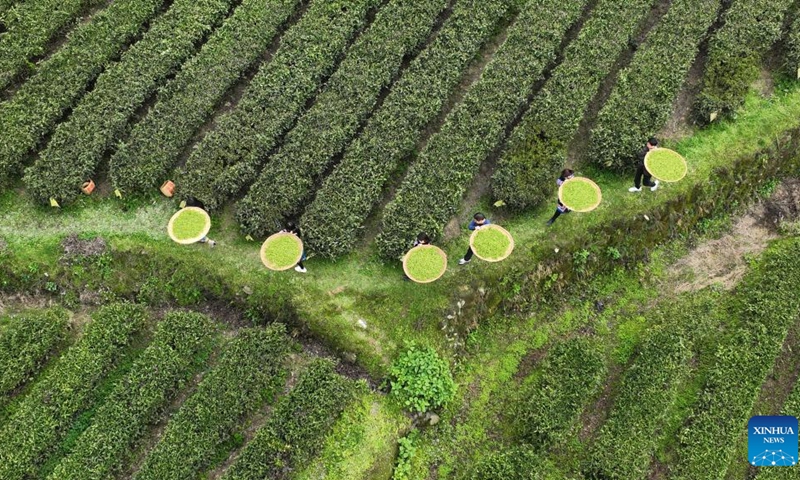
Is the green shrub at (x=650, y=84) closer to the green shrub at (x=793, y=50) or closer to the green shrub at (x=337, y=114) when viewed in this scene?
the green shrub at (x=793, y=50)

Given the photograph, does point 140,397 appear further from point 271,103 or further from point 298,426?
point 271,103

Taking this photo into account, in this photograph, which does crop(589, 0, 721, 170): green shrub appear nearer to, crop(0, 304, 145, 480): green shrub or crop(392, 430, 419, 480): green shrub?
crop(392, 430, 419, 480): green shrub

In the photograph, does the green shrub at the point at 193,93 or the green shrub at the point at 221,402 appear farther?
the green shrub at the point at 193,93

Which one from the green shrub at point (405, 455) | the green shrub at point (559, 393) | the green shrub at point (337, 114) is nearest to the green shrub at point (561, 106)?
the green shrub at point (559, 393)

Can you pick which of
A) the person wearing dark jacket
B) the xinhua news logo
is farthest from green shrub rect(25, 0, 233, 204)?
the xinhua news logo

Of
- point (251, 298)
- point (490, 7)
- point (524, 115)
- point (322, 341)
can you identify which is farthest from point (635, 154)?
point (251, 298)

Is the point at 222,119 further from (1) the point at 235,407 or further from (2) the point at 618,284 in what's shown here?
(2) the point at 618,284

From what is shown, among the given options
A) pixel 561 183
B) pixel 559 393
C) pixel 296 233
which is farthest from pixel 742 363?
pixel 296 233
